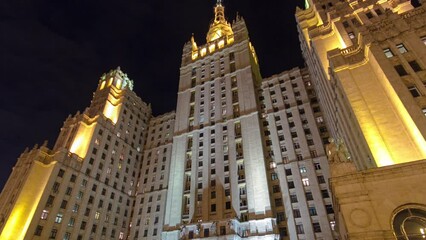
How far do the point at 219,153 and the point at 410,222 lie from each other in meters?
40.2

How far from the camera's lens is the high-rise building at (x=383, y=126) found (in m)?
17.9

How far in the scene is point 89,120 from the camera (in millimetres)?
66188

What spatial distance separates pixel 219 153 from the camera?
55750 mm

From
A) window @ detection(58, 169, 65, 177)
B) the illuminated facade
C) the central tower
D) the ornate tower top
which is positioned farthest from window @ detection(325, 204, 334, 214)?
the ornate tower top

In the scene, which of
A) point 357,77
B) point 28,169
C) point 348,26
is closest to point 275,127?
point 348,26

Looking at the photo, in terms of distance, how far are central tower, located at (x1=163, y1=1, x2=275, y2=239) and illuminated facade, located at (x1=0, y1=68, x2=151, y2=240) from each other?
1596 cm

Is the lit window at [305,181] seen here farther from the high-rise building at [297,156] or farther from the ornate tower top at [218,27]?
the ornate tower top at [218,27]

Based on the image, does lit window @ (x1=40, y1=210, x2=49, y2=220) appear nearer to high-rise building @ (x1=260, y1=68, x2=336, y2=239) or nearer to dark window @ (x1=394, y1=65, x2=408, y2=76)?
high-rise building @ (x1=260, y1=68, x2=336, y2=239)

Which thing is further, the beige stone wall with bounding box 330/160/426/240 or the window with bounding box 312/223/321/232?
the window with bounding box 312/223/321/232

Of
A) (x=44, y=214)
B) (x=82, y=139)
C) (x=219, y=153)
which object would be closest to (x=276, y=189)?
(x=219, y=153)

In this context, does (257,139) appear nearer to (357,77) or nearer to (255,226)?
(255,226)

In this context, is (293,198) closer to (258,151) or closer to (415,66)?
(258,151)

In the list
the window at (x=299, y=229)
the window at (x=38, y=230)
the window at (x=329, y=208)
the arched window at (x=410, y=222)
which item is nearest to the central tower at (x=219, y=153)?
the window at (x=299, y=229)

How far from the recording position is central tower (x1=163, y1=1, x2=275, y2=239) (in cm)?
4525
